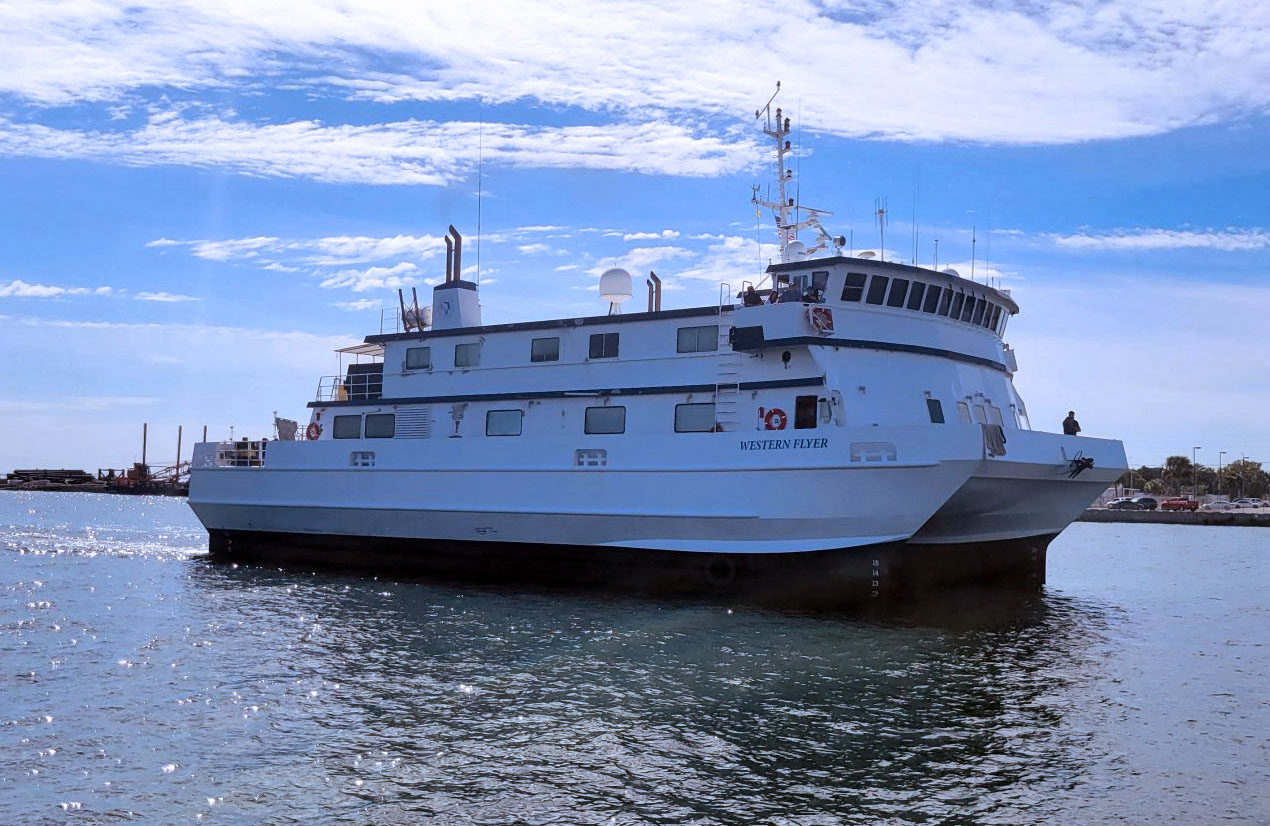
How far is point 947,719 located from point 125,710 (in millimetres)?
9081

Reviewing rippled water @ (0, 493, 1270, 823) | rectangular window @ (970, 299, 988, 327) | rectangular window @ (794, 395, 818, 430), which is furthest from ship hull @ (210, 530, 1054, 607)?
rectangular window @ (970, 299, 988, 327)

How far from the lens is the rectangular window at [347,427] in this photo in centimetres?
2552

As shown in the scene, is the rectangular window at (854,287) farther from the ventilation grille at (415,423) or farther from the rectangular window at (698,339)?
the ventilation grille at (415,423)

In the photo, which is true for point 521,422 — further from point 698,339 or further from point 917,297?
point 917,297

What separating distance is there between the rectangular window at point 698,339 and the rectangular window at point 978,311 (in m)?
5.59

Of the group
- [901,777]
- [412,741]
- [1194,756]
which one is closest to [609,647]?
[412,741]

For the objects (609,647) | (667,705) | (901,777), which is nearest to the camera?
(901,777)

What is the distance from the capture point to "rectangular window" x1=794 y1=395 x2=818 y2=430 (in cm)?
1931

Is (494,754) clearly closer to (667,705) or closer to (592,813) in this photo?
(592,813)

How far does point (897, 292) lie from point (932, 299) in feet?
3.09

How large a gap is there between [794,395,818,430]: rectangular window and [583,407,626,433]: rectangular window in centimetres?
394

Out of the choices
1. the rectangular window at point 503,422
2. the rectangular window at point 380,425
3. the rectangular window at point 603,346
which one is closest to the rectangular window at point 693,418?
the rectangular window at point 603,346

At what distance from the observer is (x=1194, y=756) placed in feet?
33.2

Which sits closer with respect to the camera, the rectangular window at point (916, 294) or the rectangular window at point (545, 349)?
the rectangular window at point (916, 294)
